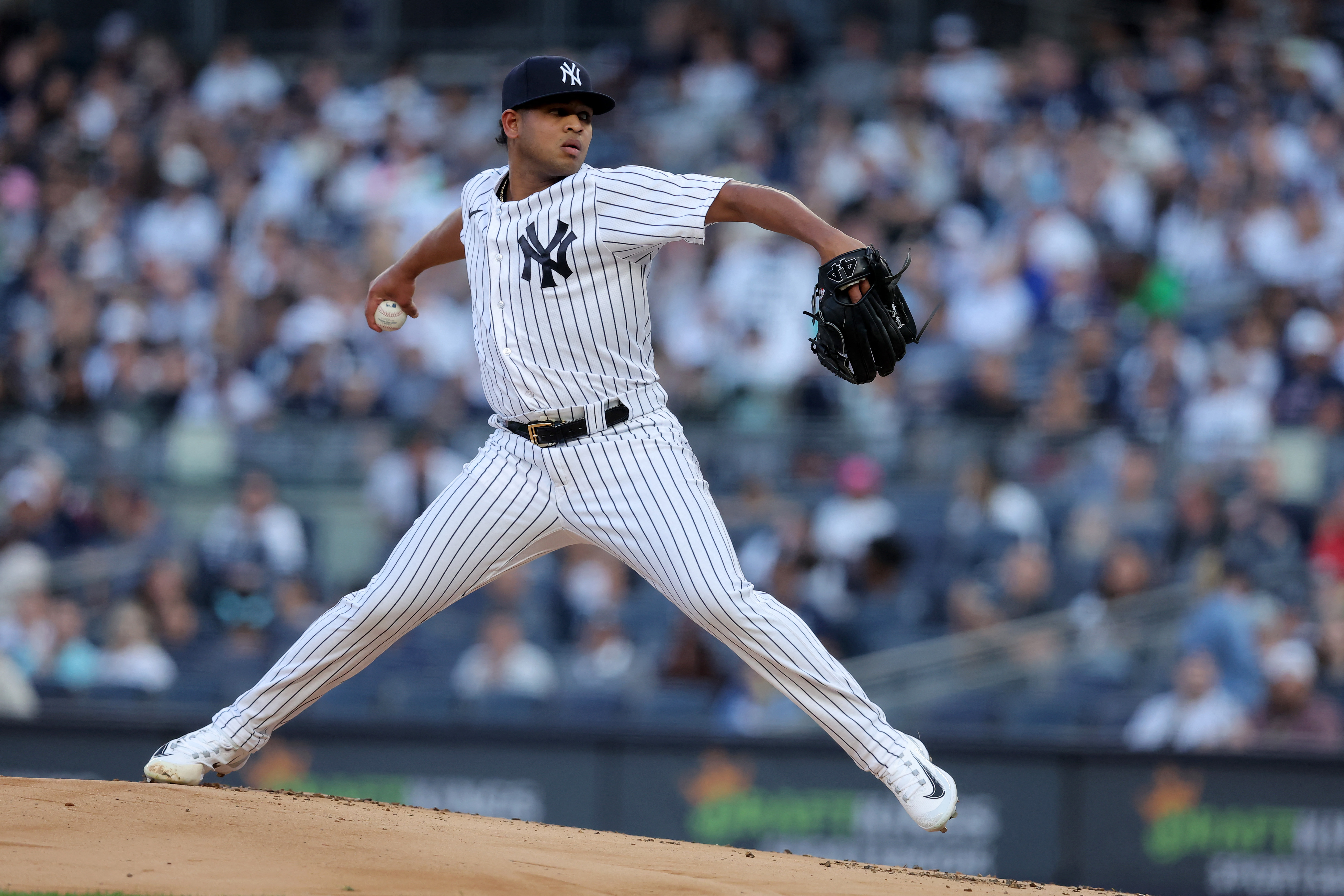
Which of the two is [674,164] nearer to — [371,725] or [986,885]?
[371,725]

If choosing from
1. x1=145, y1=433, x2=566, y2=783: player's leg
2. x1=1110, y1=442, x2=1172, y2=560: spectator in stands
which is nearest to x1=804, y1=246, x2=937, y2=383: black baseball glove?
x1=145, y1=433, x2=566, y2=783: player's leg

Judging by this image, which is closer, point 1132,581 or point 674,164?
point 1132,581

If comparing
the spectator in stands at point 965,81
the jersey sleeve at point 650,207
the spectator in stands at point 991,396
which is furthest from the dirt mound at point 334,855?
the spectator in stands at point 965,81

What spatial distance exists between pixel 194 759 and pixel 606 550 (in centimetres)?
146

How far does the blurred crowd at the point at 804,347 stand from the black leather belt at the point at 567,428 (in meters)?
4.30

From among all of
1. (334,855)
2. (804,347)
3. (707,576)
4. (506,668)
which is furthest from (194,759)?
(804,347)

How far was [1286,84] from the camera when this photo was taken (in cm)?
1159

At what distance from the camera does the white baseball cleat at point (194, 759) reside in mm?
4672

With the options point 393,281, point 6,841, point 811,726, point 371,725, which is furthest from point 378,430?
point 6,841

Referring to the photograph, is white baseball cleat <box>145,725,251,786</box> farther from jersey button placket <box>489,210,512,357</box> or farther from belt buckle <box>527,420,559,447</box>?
jersey button placket <box>489,210,512,357</box>

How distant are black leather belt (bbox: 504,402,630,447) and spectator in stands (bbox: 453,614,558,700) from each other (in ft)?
14.6

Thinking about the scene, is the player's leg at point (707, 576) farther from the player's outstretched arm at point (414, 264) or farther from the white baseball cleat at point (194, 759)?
the white baseball cleat at point (194, 759)

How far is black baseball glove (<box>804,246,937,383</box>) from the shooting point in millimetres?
3945

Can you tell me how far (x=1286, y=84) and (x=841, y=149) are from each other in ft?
10.9
